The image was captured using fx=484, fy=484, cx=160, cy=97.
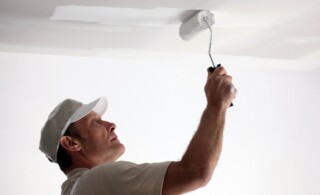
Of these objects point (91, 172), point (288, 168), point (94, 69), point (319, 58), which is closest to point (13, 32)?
point (94, 69)

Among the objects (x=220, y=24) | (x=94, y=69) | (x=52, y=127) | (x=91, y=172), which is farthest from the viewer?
(x=94, y=69)

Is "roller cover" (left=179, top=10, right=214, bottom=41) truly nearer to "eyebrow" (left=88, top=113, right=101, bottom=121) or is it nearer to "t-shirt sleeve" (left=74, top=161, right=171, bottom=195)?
"eyebrow" (left=88, top=113, right=101, bottom=121)

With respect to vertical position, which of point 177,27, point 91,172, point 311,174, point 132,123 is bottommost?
point 91,172

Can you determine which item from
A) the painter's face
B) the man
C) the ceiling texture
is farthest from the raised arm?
the ceiling texture

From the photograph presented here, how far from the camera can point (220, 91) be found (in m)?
1.42

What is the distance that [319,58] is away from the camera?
2.68 meters

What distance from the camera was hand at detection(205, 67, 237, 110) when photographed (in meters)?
1.40

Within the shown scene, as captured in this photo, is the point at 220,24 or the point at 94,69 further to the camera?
the point at 94,69

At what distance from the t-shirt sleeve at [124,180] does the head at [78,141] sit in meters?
0.28

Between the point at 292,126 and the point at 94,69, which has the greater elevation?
the point at 94,69

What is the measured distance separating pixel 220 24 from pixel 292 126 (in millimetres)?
1211

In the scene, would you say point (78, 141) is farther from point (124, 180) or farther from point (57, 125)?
point (124, 180)

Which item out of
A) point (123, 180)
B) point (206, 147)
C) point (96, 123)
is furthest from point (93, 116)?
point (206, 147)

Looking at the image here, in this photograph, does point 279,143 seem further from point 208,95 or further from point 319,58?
point 208,95
